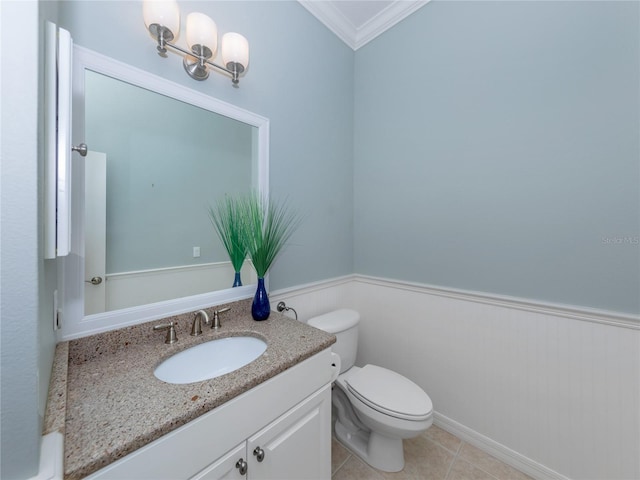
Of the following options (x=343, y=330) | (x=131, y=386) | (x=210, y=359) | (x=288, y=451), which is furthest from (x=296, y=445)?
(x=343, y=330)

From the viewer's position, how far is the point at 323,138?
1724 millimetres

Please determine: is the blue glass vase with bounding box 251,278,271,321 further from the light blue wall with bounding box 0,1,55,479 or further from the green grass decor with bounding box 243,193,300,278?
the light blue wall with bounding box 0,1,55,479

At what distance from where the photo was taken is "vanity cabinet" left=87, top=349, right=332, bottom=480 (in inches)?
22.1

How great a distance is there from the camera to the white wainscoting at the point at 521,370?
1.05m

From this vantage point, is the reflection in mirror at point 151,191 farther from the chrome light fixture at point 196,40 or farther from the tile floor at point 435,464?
the tile floor at point 435,464

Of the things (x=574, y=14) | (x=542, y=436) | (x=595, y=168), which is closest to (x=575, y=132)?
(x=595, y=168)

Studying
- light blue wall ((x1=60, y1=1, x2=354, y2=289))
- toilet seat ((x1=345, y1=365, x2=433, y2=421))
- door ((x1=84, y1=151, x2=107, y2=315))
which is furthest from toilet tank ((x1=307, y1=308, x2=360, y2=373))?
door ((x1=84, y1=151, x2=107, y2=315))

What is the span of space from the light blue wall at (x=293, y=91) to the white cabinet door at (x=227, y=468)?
31.9 inches

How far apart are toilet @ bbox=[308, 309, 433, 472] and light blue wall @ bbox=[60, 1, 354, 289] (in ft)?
1.43

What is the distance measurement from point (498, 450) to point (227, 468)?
147cm

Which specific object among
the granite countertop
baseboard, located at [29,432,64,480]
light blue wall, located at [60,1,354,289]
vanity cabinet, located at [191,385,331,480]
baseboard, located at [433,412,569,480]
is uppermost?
light blue wall, located at [60,1,354,289]

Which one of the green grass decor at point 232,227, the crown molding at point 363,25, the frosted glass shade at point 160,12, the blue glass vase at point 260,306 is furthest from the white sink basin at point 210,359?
the crown molding at point 363,25

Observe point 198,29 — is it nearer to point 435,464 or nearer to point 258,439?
point 258,439

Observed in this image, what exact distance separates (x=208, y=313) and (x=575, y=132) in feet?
6.10
